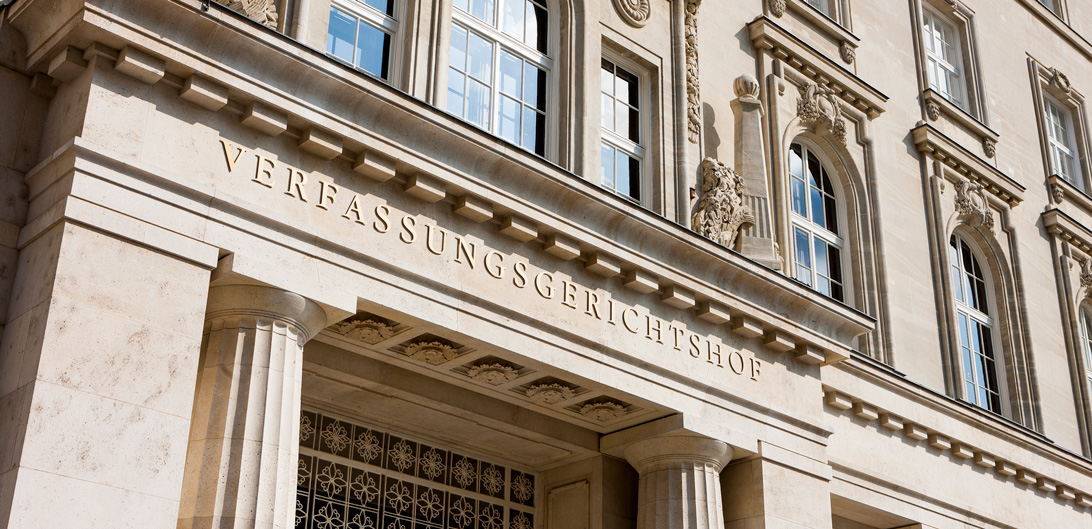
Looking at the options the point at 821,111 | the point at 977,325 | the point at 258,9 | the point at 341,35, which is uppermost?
the point at 821,111

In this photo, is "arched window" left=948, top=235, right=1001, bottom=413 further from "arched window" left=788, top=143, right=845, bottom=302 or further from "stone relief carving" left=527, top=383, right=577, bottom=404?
"stone relief carving" left=527, top=383, right=577, bottom=404

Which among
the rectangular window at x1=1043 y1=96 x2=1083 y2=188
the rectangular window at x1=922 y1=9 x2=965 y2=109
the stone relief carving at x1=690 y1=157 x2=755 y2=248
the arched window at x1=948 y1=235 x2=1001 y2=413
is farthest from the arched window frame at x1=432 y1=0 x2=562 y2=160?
the rectangular window at x1=1043 y1=96 x2=1083 y2=188

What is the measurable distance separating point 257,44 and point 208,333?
7.82 feet

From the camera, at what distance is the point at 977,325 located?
65.6 feet

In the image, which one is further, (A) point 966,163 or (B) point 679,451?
(A) point 966,163

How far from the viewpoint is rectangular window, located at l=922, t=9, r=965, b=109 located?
71.4 ft

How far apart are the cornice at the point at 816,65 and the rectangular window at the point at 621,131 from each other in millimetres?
3018

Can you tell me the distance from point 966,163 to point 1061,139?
19.3ft

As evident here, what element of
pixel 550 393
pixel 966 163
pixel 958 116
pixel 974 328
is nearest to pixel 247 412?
pixel 550 393

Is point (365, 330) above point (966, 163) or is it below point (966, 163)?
below

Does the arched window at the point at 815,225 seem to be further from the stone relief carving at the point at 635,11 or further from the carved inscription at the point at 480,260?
the carved inscription at the point at 480,260

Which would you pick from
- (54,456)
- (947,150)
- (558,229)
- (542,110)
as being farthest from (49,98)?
(947,150)

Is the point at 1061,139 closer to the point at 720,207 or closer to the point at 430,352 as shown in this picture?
A: the point at 720,207

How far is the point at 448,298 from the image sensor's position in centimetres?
1100
